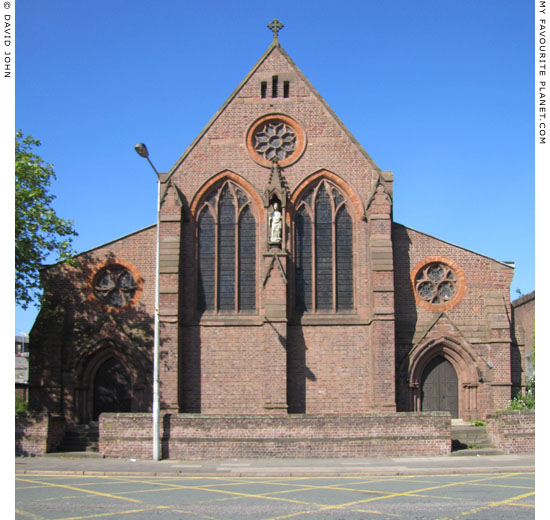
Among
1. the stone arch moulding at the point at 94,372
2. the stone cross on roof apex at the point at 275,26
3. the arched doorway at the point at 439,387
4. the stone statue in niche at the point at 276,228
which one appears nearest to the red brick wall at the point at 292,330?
→ the stone statue in niche at the point at 276,228

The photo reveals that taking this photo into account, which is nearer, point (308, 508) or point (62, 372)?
point (308, 508)

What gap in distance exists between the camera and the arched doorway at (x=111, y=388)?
28.6 m

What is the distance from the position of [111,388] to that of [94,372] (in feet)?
3.11

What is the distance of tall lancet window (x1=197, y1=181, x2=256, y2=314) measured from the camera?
2884 centimetres

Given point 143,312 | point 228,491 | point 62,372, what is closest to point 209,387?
point 143,312

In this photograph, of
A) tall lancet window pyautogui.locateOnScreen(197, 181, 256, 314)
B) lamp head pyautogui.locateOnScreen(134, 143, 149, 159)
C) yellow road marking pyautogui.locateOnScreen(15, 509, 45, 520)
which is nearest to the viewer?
yellow road marking pyautogui.locateOnScreen(15, 509, 45, 520)

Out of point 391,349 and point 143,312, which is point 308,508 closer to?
point 391,349

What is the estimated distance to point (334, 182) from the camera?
2955 centimetres

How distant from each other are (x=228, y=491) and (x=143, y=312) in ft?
48.0

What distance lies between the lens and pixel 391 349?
2725cm

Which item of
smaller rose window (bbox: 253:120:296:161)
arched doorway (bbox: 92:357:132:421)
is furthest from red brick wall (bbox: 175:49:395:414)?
arched doorway (bbox: 92:357:132:421)

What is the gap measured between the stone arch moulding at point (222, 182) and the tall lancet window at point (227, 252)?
7.7 inches

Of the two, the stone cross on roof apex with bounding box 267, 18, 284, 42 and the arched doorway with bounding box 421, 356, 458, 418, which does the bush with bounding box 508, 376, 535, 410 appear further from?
the stone cross on roof apex with bounding box 267, 18, 284, 42

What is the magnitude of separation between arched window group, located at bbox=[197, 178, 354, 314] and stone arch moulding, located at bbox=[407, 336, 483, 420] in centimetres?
347
